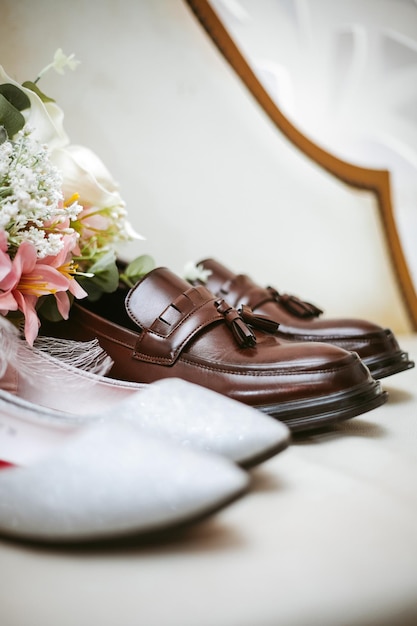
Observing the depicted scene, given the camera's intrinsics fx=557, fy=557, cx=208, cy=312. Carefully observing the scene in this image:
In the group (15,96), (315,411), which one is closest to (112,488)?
(315,411)

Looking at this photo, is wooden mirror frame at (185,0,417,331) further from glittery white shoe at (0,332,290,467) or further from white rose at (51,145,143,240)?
glittery white shoe at (0,332,290,467)

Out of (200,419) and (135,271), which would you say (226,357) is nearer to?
(200,419)

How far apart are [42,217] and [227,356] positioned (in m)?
0.28

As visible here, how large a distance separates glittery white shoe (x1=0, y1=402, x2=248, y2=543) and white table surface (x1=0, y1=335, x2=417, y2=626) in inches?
0.8

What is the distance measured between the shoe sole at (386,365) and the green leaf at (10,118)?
1.98 ft

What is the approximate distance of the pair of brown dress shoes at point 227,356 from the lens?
0.63 meters

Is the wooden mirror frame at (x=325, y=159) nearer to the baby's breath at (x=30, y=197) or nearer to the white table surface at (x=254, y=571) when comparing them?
the baby's breath at (x=30, y=197)

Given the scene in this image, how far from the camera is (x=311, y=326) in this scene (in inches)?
37.4

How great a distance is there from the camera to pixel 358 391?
636 millimetres

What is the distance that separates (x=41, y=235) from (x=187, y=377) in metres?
0.24

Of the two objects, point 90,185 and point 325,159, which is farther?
point 325,159

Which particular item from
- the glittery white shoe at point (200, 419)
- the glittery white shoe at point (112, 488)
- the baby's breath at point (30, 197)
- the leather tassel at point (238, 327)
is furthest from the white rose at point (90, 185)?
the glittery white shoe at point (112, 488)

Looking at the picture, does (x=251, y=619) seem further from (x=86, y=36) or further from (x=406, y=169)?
(x=406, y=169)

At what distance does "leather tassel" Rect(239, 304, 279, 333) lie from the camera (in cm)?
74
